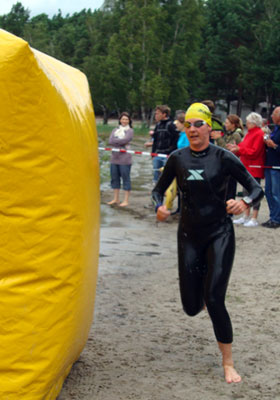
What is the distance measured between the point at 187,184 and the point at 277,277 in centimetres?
343

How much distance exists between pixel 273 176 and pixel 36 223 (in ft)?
26.9

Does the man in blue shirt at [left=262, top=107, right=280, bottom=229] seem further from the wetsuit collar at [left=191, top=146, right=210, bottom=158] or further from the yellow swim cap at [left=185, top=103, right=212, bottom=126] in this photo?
the wetsuit collar at [left=191, top=146, right=210, bottom=158]

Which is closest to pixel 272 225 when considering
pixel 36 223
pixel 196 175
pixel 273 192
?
pixel 273 192

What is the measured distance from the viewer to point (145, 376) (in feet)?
15.0

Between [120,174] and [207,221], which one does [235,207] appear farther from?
[120,174]

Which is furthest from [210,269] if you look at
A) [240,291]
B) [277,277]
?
[277,277]

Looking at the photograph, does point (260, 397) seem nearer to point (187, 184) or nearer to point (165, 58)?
point (187, 184)

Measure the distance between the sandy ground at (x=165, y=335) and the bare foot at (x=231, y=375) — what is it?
0.16 feet

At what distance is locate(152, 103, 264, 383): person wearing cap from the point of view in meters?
4.54

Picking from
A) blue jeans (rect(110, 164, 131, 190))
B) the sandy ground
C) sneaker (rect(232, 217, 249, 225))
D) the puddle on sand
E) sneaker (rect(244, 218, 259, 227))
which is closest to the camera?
the sandy ground

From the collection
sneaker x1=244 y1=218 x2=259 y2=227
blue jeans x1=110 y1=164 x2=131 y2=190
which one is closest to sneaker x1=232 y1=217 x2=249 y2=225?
sneaker x1=244 y1=218 x2=259 y2=227

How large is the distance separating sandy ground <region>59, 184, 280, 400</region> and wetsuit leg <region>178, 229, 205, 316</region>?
1.73ft

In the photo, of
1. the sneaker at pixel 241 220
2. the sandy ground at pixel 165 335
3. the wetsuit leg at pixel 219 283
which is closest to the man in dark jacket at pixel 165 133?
the sneaker at pixel 241 220

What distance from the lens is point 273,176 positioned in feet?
36.4
